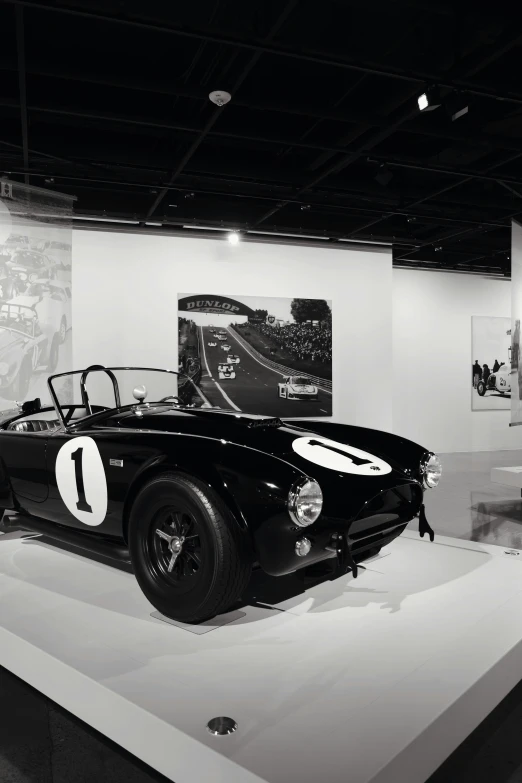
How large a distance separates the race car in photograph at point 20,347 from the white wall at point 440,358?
6.02 meters

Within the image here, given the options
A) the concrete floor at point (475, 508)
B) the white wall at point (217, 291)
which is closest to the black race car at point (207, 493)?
the concrete floor at point (475, 508)

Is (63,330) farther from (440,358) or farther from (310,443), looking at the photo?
(440,358)

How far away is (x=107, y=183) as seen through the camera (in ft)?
20.5

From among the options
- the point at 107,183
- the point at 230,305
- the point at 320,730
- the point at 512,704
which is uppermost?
the point at 107,183

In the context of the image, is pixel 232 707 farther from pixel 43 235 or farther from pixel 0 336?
pixel 43 235

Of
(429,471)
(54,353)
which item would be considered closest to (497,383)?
(54,353)

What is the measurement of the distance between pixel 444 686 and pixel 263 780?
0.60 m

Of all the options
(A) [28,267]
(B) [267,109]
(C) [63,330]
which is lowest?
(C) [63,330]

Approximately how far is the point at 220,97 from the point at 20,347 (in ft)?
10.0

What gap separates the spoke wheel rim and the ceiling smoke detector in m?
3.42

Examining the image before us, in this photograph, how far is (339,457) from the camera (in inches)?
93.7

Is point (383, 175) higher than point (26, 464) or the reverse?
higher

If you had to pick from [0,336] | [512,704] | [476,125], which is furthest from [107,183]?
[512,704]

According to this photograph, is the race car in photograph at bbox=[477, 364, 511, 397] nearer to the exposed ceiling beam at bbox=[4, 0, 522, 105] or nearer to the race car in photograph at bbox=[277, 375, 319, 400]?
the race car in photograph at bbox=[277, 375, 319, 400]
